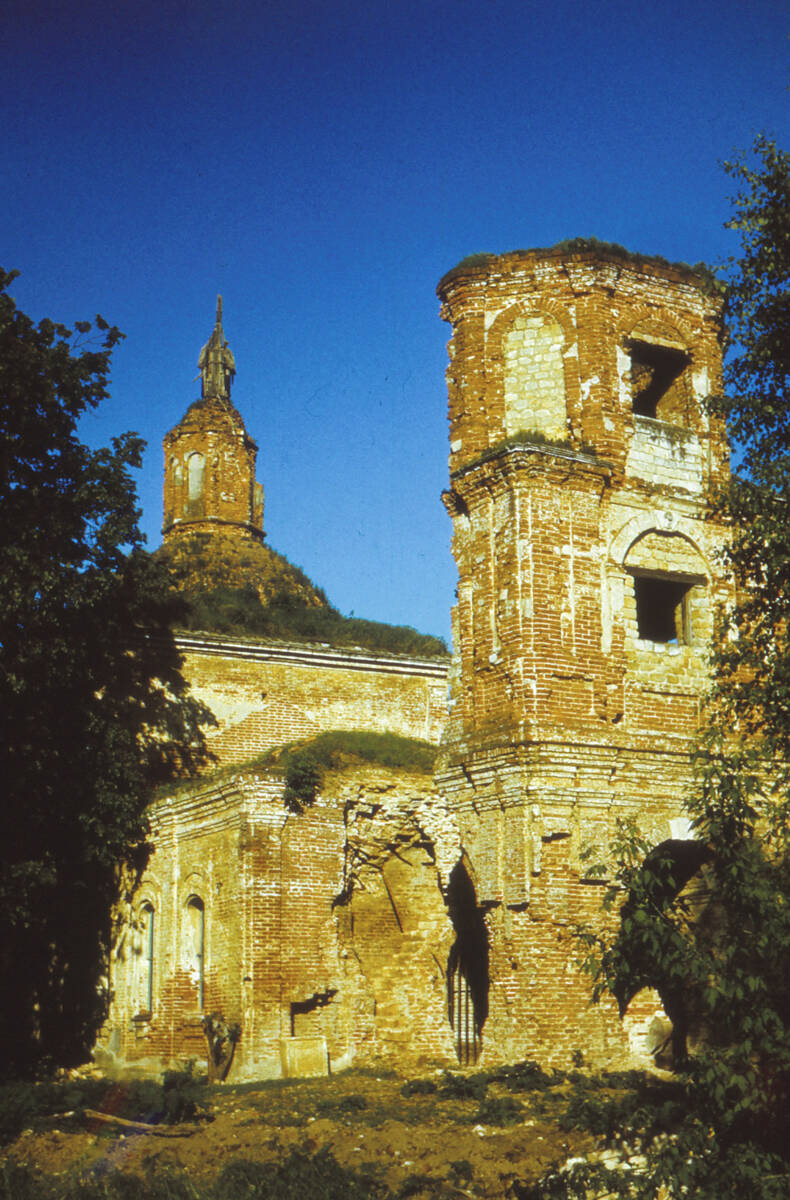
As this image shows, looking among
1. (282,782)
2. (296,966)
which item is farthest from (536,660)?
(296,966)

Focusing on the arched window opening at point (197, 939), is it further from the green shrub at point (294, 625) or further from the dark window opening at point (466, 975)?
the green shrub at point (294, 625)

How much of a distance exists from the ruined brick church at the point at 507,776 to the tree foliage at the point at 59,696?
874 millimetres

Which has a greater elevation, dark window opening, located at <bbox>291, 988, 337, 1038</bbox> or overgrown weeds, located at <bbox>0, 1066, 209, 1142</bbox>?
dark window opening, located at <bbox>291, 988, 337, 1038</bbox>

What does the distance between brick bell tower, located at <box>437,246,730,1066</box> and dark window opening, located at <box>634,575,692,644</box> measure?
52 millimetres

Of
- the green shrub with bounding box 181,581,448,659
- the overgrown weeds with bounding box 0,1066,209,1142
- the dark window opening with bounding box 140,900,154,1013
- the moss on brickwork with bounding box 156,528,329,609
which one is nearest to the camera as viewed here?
the overgrown weeds with bounding box 0,1066,209,1142

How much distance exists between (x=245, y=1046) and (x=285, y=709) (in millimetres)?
7763

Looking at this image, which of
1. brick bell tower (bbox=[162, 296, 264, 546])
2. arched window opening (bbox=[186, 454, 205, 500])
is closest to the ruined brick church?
brick bell tower (bbox=[162, 296, 264, 546])

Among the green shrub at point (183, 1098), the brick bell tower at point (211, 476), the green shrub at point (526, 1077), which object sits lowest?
the green shrub at point (183, 1098)

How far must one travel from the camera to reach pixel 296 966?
54.0 ft

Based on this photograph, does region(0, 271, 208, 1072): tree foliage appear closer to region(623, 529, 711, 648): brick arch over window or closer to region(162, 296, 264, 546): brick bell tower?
region(623, 529, 711, 648): brick arch over window

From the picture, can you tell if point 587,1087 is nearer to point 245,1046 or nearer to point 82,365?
point 245,1046

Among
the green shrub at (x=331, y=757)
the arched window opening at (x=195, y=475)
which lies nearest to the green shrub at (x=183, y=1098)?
the green shrub at (x=331, y=757)

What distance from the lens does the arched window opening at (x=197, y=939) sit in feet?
57.7

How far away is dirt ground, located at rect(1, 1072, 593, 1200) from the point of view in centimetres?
1093
